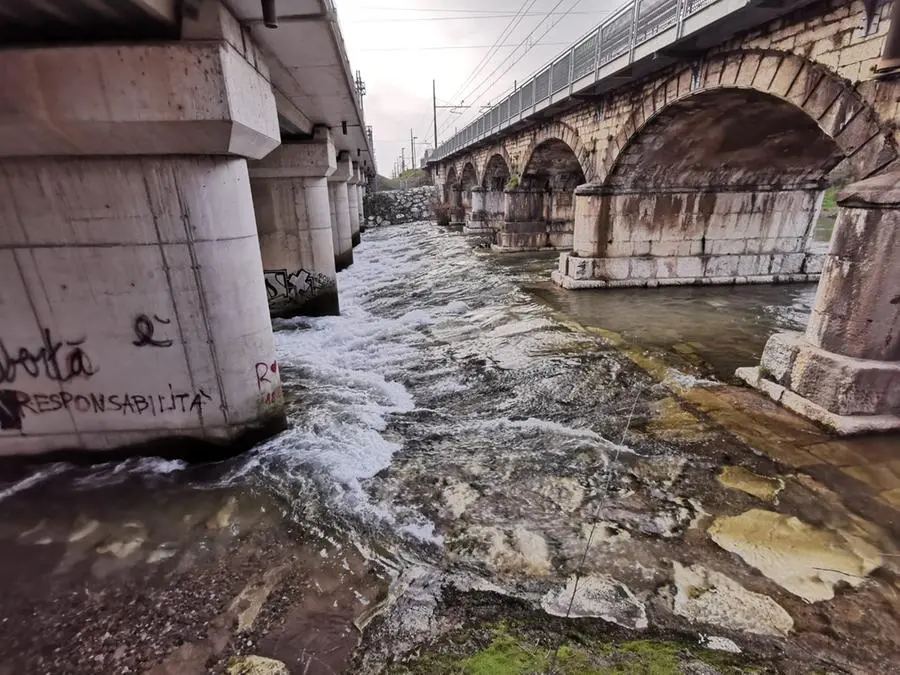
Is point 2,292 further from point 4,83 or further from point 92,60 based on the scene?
point 92,60

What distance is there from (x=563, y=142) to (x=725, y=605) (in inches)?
611

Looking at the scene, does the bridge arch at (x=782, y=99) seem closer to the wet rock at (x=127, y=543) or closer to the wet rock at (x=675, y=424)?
the wet rock at (x=675, y=424)

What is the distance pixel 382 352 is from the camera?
841 cm

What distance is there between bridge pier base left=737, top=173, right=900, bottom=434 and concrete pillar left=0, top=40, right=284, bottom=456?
677cm

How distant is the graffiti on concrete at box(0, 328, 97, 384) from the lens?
4.36 metres

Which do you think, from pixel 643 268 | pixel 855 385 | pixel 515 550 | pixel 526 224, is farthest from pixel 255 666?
pixel 526 224

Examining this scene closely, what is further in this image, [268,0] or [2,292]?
[2,292]

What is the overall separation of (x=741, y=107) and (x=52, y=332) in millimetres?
12043

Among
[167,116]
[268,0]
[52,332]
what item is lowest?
[52,332]

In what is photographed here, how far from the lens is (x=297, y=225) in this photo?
32.6 ft

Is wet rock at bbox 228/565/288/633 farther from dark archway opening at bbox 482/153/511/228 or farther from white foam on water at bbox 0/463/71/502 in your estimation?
dark archway opening at bbox 482/153/511/228

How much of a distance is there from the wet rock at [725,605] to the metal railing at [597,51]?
851 cm

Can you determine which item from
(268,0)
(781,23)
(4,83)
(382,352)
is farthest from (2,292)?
(781,23)

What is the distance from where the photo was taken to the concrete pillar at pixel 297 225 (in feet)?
31.4
